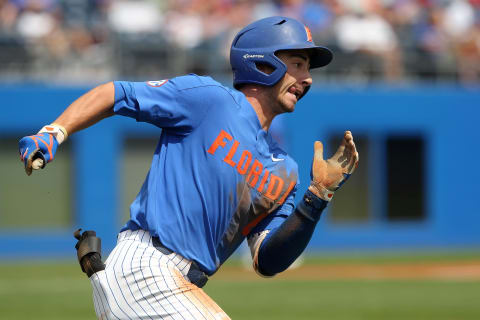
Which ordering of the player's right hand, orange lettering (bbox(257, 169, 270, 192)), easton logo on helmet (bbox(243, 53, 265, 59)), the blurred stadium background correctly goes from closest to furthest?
the player's right hand, orange lettering (bbox(257, 169, 270, 192)), easton logo on helmet (bbox(243, 53, 265, 59)), the blurred stadium background

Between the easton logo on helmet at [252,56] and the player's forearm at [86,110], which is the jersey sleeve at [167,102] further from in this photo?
the easton logo on helmet at [252,56]

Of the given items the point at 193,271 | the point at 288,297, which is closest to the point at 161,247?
the point at 193,271

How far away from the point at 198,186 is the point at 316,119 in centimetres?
1405

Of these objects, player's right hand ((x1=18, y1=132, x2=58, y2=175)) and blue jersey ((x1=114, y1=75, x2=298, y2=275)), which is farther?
blue jersey ((x1=114, y1=75, x2=298, y2=275))

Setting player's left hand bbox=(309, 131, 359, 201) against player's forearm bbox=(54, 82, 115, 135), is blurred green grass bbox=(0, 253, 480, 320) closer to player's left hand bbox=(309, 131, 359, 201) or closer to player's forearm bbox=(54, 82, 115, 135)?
player's left hand bbox=(309, 131, 359, 201)

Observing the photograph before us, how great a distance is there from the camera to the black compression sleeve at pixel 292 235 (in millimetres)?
4133

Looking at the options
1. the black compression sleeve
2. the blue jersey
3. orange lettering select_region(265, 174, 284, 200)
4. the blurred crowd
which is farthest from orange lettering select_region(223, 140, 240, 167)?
the blurred crowd

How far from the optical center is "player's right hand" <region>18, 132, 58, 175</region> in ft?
12.1

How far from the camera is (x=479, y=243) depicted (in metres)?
19.0

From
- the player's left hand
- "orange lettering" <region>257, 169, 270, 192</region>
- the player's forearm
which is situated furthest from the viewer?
"orange lettering" <region>257, 169, 270, 192</region>

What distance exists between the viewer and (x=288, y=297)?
1143 cm

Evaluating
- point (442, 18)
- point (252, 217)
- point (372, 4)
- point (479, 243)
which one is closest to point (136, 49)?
point (372, 4)

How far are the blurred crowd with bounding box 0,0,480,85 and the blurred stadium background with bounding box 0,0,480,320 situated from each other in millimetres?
27

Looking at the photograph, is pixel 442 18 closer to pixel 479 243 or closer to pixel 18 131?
pixel 479 243
